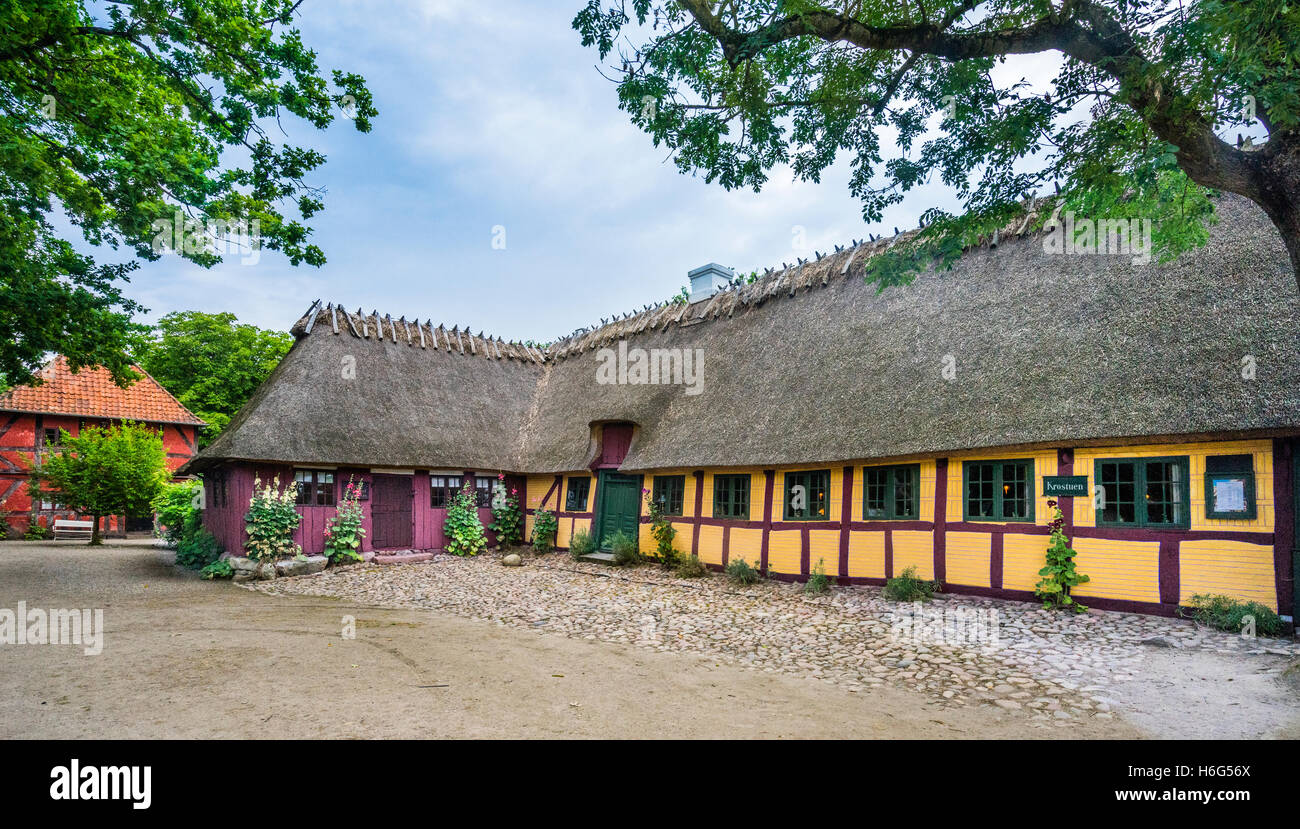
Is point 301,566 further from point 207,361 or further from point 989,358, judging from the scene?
point 207,361

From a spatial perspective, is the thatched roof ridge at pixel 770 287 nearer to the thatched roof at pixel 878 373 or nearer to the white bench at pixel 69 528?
the thatched roof at pixel 878 373

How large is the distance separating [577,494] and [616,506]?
171cm

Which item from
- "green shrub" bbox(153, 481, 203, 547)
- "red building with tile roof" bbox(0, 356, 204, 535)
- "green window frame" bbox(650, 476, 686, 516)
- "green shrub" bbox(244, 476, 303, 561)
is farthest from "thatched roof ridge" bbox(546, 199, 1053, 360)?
"red building with tile roof" bbox(0, 356, 204, 535)

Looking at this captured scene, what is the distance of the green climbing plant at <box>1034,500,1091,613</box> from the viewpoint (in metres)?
8.91

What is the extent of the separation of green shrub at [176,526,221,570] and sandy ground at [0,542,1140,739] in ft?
24.9

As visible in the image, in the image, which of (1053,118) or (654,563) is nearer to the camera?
(1053,118)

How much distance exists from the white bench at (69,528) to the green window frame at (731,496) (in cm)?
2409

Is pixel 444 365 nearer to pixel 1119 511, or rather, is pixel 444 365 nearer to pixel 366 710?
pixel 366 710

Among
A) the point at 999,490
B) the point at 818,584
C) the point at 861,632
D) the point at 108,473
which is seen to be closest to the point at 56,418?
the point at 108,473

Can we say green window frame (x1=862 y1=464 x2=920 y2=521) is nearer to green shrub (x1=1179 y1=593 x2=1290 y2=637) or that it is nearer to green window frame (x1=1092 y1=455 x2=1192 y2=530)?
green window frame (x1=1092 y1=455 x2=1192 y2=530)

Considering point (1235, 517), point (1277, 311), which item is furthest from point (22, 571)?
point (1277, 311)

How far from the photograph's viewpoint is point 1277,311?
8.15 meters

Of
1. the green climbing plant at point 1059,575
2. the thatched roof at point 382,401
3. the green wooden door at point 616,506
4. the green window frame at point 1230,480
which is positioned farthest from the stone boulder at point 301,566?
the green window frame at point 1230,480

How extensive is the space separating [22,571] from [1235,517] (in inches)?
871
